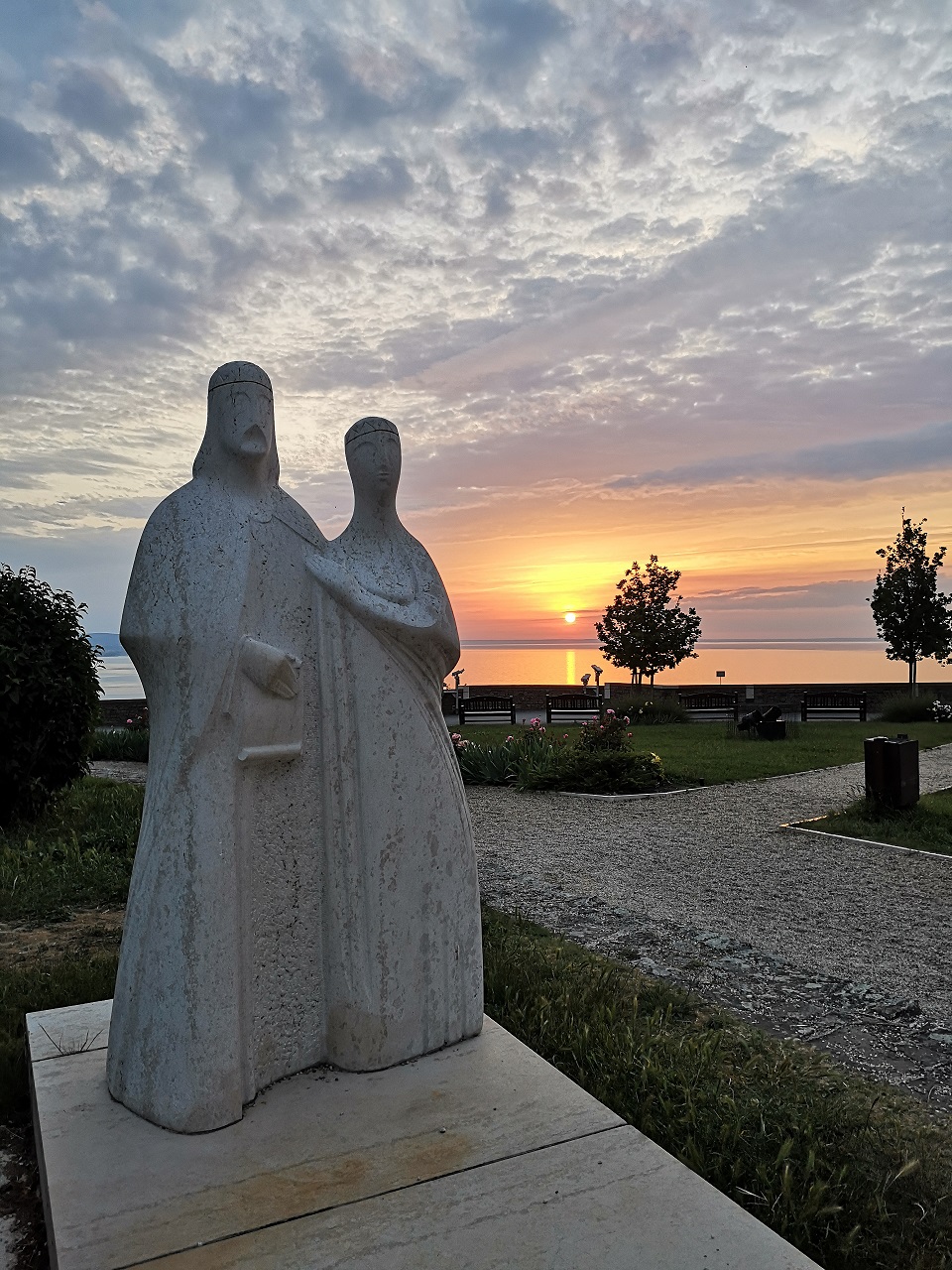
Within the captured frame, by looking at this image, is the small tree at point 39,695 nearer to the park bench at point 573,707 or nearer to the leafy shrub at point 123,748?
the leafy shrub at point 123,748

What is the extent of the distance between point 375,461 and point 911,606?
2658 centimetres

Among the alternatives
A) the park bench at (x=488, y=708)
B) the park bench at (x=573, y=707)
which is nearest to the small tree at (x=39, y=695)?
the park bench at (x=488, y=708)

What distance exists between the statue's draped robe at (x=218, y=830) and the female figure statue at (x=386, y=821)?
3.2 inches

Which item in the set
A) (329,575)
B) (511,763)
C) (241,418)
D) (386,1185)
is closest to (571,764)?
(511,763)

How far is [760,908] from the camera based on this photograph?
6.75 meters

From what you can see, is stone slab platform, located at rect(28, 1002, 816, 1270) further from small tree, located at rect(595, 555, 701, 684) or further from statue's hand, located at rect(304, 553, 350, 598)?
small tree, located at rect(595, 555, 701, 684)

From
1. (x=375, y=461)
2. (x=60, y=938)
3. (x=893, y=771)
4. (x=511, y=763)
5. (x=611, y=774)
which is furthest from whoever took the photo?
(x=511, y=763)

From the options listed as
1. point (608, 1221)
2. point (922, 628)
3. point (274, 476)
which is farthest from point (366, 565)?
point (922, 628)

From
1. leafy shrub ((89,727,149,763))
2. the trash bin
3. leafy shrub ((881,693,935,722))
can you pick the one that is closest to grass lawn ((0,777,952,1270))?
the trash bin

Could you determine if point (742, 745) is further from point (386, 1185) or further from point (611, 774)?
point (386, 1185)

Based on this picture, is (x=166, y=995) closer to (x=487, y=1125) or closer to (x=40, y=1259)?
(x=40, y=1259)

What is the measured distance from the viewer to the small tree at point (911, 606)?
26312mm

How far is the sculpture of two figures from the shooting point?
112 inches

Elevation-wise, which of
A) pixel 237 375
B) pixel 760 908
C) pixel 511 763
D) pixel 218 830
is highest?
pixel 237 375
